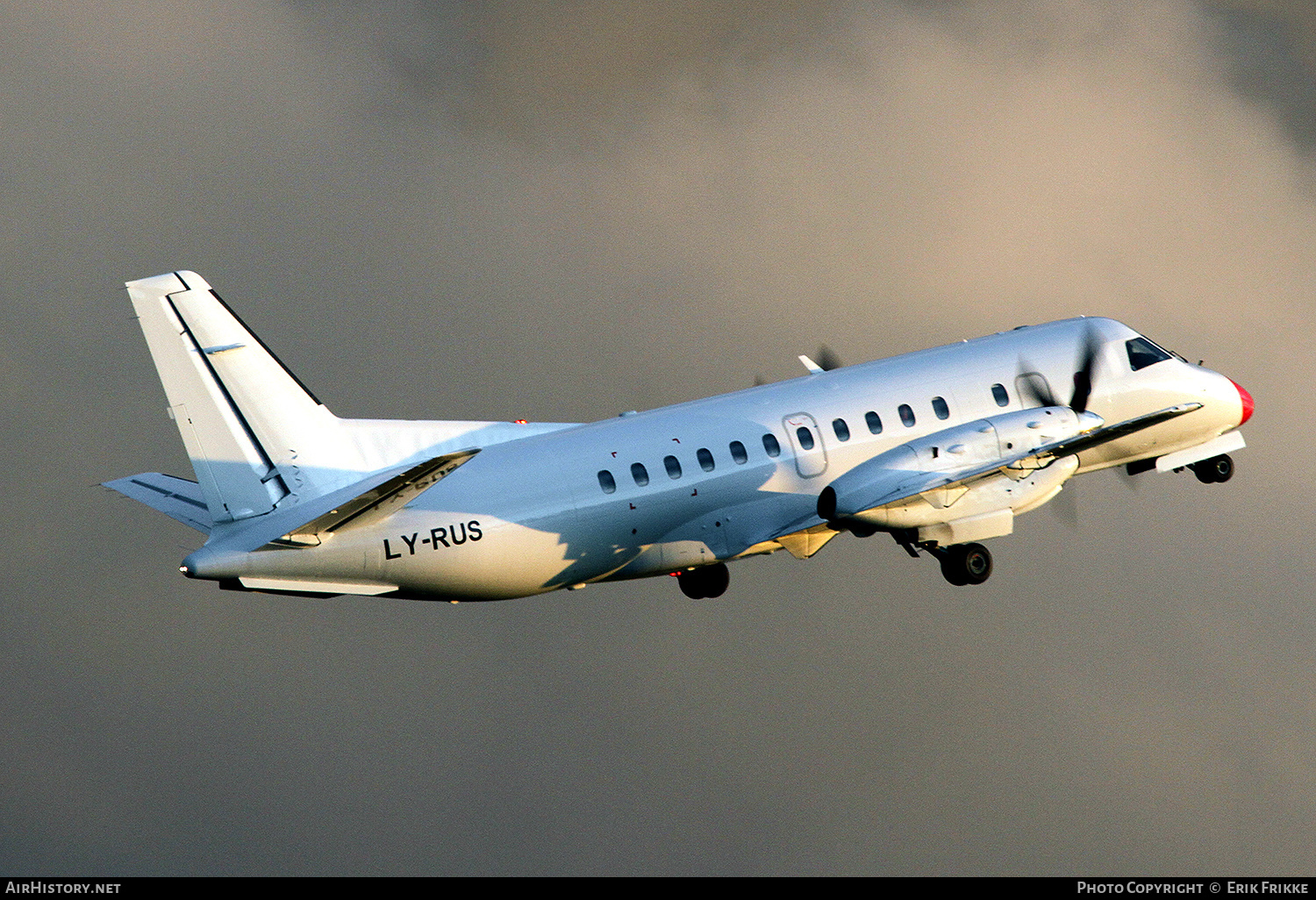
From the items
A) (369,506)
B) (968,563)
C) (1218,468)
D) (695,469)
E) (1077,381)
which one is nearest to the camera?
(369,506)

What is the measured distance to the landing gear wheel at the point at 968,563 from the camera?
88.9 ft

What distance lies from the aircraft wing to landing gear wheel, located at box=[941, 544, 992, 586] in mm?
1493

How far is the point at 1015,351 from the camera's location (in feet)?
94.6

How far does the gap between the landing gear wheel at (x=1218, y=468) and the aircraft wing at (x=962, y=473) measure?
4579 mm

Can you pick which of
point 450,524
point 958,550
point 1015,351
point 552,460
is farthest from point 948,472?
point 450,524

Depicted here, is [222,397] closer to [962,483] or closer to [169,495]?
[169,495]

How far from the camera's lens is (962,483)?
2606 centimetres

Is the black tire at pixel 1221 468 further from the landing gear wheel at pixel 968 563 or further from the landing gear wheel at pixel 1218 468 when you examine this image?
the landing gear wheel at pixel 968 563

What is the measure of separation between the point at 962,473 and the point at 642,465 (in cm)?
508

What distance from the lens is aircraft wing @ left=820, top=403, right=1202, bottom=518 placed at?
25.7 metres

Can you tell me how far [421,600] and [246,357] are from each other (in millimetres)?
4334

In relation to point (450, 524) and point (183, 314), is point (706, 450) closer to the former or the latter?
point (450, 524)

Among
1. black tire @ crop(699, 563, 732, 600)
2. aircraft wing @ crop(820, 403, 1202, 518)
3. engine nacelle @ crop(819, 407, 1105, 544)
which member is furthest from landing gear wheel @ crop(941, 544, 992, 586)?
black tire @ crop(699, 563, 732, 600)

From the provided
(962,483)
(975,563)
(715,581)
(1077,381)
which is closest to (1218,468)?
(1077,381)
